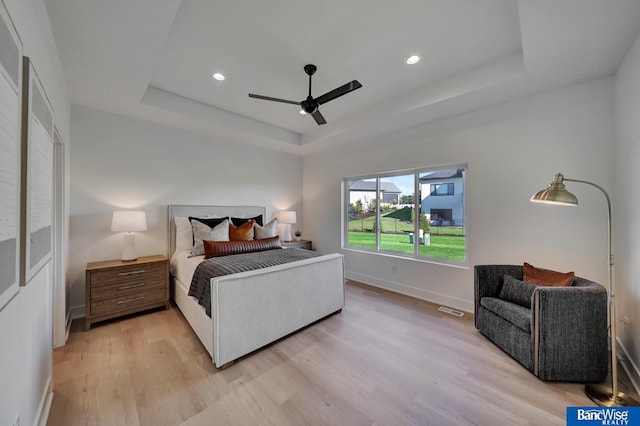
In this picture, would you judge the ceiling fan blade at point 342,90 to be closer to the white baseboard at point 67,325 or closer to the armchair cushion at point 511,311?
the armchair cushion at point 511,311

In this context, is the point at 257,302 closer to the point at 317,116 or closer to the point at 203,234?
the point at 203,234

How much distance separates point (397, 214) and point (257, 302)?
280 cm

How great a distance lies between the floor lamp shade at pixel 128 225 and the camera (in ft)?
9.78

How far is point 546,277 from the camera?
233cm

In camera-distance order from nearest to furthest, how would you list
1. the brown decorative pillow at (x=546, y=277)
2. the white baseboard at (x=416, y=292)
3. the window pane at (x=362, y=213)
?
the brown decorative pillow at (x=546, y=277) → the white baseboard at (x=416, y=292) → the window pane at (x=362, y=213)

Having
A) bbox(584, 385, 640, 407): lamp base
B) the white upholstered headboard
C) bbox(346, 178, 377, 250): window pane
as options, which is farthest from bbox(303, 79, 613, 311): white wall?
the white upholstered headboard

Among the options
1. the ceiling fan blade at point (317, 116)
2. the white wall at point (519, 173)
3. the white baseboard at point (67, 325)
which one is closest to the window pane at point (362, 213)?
the white wall at point (519, 173)

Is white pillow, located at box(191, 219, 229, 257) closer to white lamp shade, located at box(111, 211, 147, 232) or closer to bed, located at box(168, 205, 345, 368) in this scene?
bed, located at box(168, 205, 345, 368)

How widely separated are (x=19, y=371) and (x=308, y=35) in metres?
2.84

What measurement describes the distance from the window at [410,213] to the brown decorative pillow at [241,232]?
1.91 meters

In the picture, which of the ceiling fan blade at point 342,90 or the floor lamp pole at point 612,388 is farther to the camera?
the ceiling fan blade at point 342,90

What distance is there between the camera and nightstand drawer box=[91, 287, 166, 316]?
275 centimetres

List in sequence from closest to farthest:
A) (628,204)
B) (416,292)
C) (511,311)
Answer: (628,204) → (511,311) → (416,292)

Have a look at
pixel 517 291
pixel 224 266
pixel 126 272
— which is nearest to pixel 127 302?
pixel 126 272
